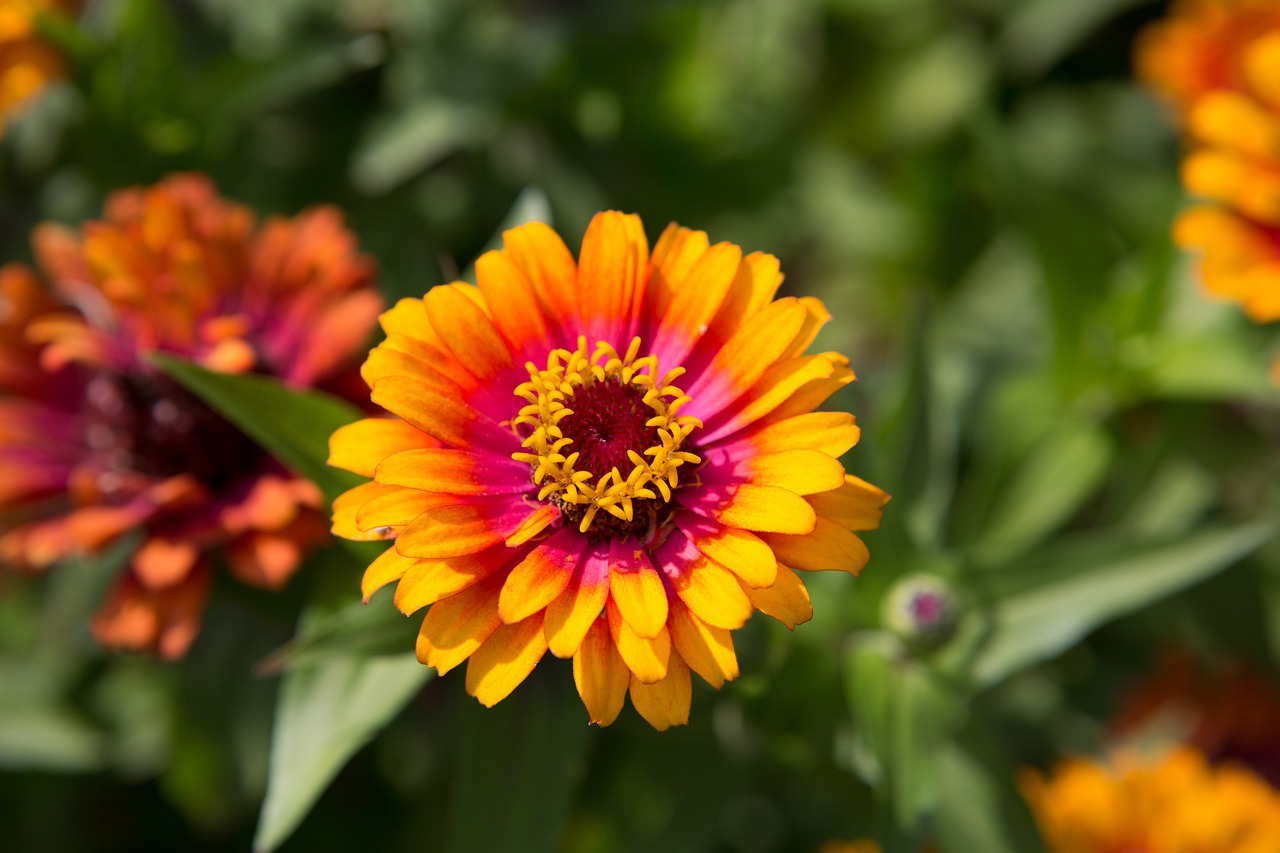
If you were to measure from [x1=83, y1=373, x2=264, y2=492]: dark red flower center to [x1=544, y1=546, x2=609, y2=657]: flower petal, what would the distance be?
66 centimetres

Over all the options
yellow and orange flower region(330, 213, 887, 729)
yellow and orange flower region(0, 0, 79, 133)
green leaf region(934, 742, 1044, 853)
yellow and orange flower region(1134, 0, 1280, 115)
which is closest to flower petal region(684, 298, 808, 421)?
yellow and orange flower region(330, 213, 887, 729)

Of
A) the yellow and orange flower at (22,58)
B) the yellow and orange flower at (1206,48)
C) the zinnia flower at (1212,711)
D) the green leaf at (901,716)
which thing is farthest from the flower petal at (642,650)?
the yellow and orange flower at (1206,48)

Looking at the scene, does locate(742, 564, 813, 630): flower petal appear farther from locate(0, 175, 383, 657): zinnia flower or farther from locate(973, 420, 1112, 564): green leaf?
locate(973, 420, 1112, 564): green leaf

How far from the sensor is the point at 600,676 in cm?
96

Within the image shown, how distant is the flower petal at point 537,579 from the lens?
946mm

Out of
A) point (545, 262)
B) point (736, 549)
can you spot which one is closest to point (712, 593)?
point (736, 549)

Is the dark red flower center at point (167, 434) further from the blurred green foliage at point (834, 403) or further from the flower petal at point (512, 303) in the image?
the flower petal at point (512, 303)

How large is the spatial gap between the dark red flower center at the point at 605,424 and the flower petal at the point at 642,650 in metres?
0.21

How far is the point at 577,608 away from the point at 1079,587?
0.76 metres

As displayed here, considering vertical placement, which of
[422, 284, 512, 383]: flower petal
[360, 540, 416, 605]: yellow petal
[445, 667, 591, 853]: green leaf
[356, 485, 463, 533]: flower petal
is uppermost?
[422, 284, 512, 383]: flower petal

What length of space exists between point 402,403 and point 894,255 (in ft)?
5.39

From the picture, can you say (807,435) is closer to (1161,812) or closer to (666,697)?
(666,697)

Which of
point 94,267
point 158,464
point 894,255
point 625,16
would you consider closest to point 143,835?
point 158,464

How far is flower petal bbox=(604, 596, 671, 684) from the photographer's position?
2.98ft
